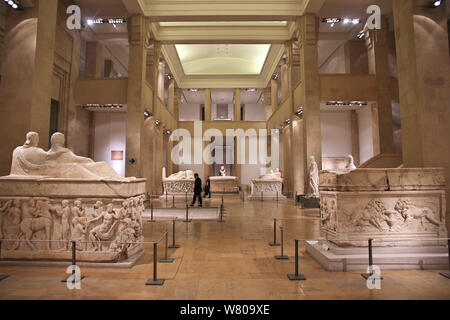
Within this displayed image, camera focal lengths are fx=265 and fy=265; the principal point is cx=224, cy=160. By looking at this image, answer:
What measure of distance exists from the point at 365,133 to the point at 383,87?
3920 mm

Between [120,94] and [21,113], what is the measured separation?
6.90 metres

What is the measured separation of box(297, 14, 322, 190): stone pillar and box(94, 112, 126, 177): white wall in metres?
11.0

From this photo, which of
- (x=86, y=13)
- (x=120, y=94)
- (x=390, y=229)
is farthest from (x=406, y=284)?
(x=86, y=13)

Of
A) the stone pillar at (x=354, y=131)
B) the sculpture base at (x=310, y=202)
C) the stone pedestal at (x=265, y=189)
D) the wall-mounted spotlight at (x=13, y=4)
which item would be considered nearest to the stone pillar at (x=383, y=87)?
the stone pillar at (x=354, y=131)

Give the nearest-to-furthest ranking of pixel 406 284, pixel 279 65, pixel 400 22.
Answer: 1. pixel 406 284
2. pixel 400 22
3. pixel 279 65

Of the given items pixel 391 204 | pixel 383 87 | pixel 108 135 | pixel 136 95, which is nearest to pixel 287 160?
pixel 383 87

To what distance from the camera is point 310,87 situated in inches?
493

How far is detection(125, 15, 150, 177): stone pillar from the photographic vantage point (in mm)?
12344

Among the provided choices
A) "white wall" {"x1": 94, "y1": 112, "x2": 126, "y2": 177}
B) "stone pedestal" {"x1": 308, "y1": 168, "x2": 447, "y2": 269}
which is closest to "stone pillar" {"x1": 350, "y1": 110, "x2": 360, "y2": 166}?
"stone pedestal" {"x1": 308, "y1": 168, "x2": 447, "y2": 269}

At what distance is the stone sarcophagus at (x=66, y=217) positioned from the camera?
4.18 meters

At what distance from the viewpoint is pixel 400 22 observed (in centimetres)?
624

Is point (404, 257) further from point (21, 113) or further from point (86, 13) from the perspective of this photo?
point (86, 13)

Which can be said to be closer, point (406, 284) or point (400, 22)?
point (406, 284)
